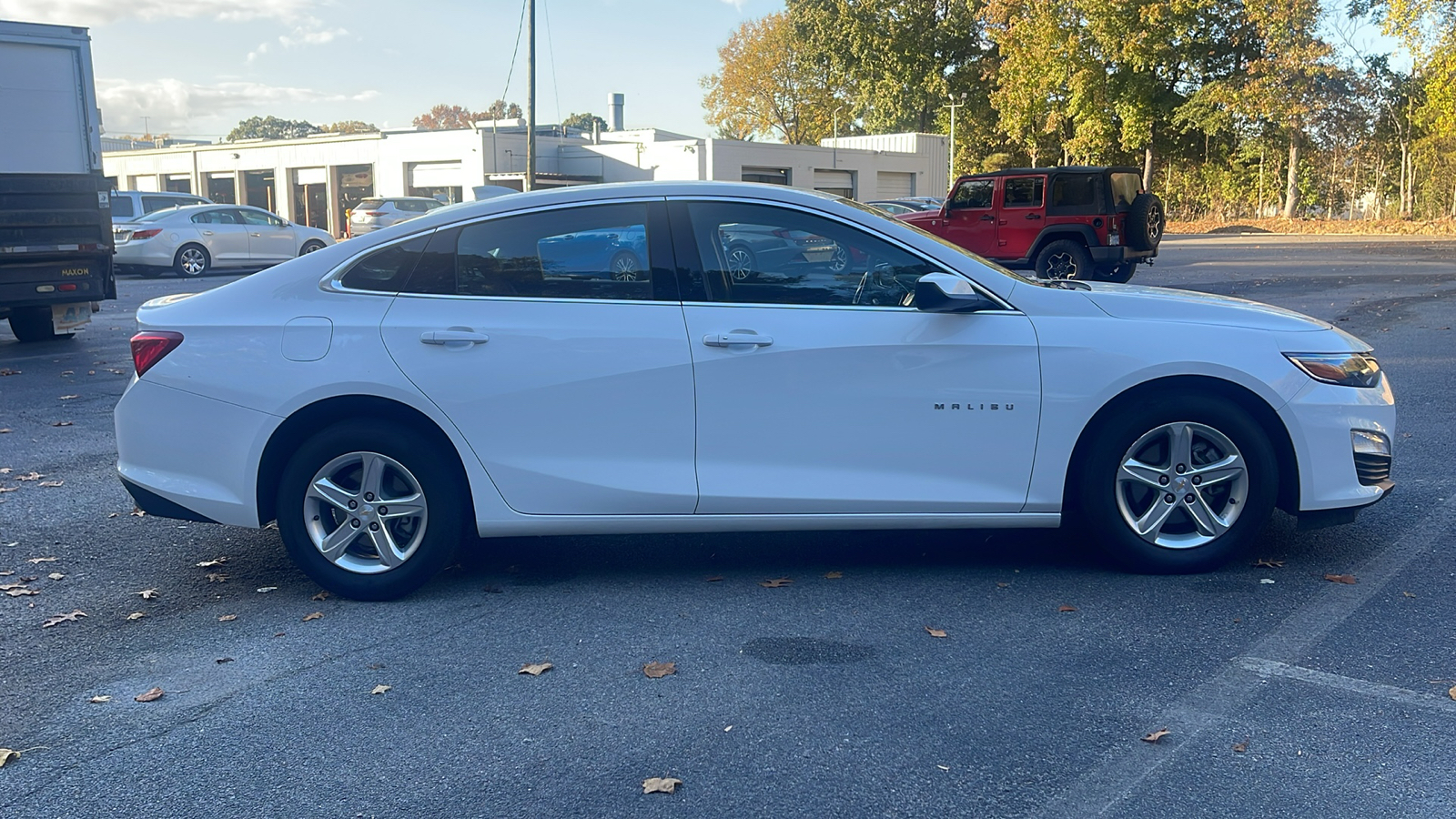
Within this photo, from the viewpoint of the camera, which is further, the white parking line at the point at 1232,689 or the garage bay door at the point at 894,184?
the garage bay door at the point at 894,184

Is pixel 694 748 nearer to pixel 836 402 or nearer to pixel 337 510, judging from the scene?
pixel 836 402

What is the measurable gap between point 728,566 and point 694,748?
1.80 m

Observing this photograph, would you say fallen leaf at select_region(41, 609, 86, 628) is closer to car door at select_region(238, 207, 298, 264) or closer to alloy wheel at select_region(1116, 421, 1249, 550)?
alloy wheel at select_region(1116, 421, 1249, 550)

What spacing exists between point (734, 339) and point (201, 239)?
2261 cm

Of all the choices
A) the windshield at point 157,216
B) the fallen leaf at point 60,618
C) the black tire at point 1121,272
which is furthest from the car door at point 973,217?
the fallen leaf at point 60,618

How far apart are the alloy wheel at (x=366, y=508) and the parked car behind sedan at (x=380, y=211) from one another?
25696mm

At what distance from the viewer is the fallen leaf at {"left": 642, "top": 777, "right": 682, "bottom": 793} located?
3.23 meters

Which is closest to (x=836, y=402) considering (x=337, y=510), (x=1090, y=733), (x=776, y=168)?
(x=1090, y=733)

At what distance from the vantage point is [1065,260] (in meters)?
19.9

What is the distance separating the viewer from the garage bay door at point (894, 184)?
198ft

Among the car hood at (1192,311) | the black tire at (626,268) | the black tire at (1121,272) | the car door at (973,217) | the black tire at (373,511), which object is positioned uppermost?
the car door at (973,217)

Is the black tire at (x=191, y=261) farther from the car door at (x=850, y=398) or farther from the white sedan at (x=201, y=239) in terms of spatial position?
the car door at (x=850, y=398)

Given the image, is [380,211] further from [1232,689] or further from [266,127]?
[266,127]

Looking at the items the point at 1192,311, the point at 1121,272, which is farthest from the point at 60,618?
the point at 1121,272
